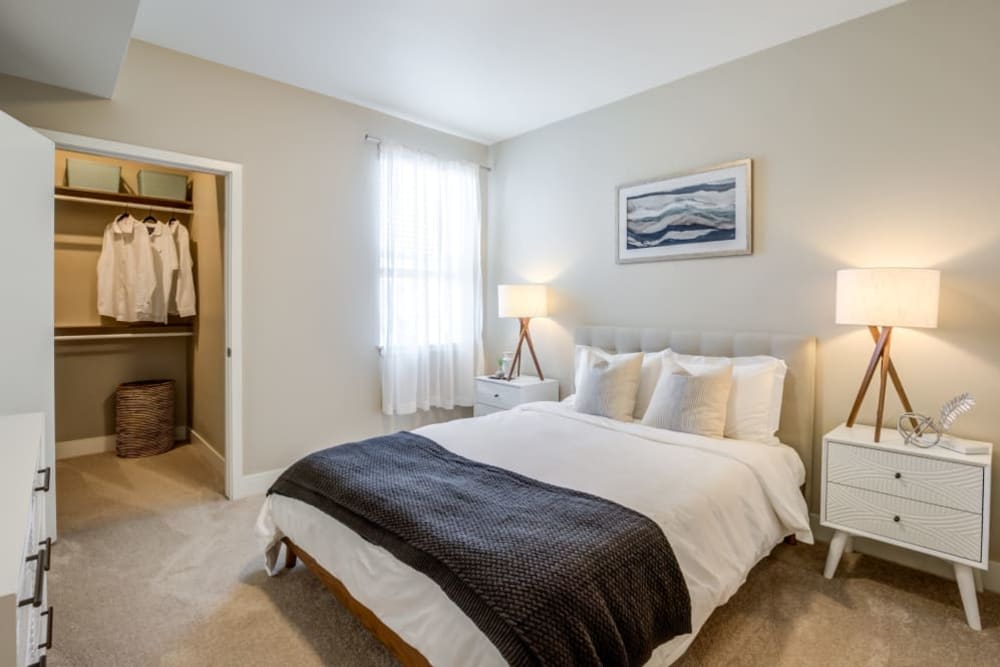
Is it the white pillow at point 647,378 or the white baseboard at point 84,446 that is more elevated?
the white pillow at point 647,378

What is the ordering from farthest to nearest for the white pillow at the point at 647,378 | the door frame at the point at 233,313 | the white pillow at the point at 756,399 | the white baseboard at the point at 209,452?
the white baseboard at the point at 209,452
the door frame at the point at 233,313
the white pillow at the point at 647,378
the white pillow at the point at 756,399

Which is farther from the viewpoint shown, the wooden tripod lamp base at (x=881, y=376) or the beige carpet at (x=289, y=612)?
the wooden tripod lamp base at (x=881, y=376)

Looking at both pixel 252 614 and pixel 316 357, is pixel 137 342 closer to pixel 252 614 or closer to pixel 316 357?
pixel 316 357

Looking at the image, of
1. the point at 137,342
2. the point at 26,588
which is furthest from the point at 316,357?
the point at 26,588

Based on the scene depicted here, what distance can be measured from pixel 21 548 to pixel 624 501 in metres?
1.54

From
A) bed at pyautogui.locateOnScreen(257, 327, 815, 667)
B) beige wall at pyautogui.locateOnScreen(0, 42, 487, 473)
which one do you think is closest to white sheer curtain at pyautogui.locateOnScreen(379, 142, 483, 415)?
beige wall at pyautogui.locateOnScreen(0, 42, 487, 473)

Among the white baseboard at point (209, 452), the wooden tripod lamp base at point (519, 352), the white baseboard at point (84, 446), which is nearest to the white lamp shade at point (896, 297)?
the wooden tripod lamp base at point (519, 352)

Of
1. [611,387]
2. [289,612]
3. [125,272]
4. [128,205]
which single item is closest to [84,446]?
[125,272]

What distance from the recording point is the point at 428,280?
403 centimetres

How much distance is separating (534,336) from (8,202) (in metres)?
3.24

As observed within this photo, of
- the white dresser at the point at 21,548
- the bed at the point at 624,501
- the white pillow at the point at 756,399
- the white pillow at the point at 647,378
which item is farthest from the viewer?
the white pillow at the point at 647,378

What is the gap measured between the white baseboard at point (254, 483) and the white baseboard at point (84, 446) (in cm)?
196

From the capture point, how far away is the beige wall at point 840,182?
2254 millimetres

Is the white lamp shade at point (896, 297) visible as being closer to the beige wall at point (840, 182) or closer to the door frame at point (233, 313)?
the beige wall at point (840, 182)
